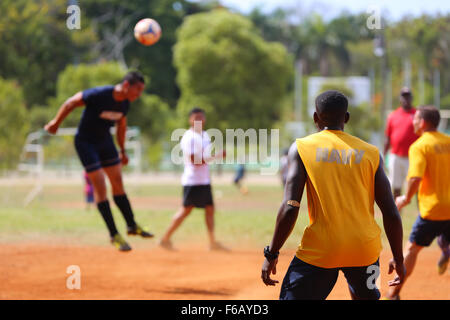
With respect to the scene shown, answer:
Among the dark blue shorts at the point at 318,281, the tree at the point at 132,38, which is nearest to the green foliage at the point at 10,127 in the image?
the dark blue shorts at the point at 318,281

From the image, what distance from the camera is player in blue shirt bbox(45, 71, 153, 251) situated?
8266 mm

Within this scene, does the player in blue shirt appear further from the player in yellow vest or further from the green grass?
the player in yellow vest

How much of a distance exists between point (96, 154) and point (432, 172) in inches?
166

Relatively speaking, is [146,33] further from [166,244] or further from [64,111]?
[166,244]

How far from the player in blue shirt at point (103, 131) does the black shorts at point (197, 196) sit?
2.13 metres

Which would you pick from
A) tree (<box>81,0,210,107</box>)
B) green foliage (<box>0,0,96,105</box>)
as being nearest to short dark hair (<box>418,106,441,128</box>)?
green foliage (<box>0,0,96,105</box>)

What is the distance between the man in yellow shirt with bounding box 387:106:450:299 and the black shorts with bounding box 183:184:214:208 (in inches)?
170

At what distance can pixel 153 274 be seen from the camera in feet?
28.6

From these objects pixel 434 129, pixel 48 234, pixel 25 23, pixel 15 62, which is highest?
pixel 25 23

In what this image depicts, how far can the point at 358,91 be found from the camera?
212ft

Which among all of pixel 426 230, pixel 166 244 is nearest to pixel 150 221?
pixel 166 244

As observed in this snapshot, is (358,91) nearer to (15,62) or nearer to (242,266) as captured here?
(15,62)
